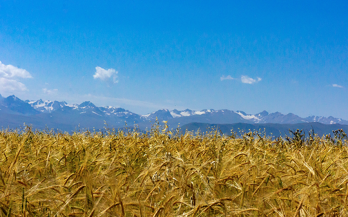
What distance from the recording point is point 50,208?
7.29 ft

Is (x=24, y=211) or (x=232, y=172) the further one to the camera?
(x=232, y=172)

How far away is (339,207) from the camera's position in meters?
2.67

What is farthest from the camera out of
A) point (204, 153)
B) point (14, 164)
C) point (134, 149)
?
point (134, 149)

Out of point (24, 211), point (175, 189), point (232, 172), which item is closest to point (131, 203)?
point (175, 189)

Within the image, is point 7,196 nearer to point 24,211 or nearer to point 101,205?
point 24,211

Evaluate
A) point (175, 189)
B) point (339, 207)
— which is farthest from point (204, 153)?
point (339, 207)

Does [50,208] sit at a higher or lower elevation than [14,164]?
lower

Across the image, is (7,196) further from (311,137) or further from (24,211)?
(311,137)

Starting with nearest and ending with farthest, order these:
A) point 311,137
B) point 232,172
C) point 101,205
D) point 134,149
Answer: point 101,205 < point 232,172 < point 134,149 < point 311,137

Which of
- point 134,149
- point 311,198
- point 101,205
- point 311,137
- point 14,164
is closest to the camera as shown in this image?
point 101,205

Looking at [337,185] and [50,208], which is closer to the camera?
[50,208]

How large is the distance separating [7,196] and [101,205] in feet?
3.00

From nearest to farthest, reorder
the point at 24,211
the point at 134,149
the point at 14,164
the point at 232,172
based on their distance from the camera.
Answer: the point at 24,211 → the point at 14,164 → the point at 232,172 → the point at 134,149

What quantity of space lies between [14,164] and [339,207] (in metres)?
3.97
